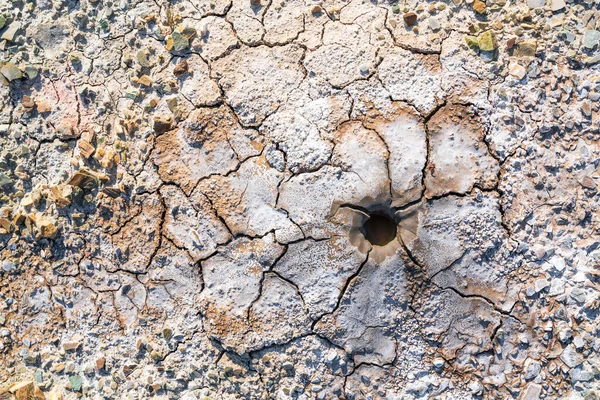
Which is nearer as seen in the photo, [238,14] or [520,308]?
[520,308]

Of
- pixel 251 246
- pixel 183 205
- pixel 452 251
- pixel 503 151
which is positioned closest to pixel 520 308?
pixel 452 251

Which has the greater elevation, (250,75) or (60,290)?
(250,75)

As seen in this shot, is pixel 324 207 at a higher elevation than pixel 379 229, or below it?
higher

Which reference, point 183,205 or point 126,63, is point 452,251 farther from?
point 126,63
